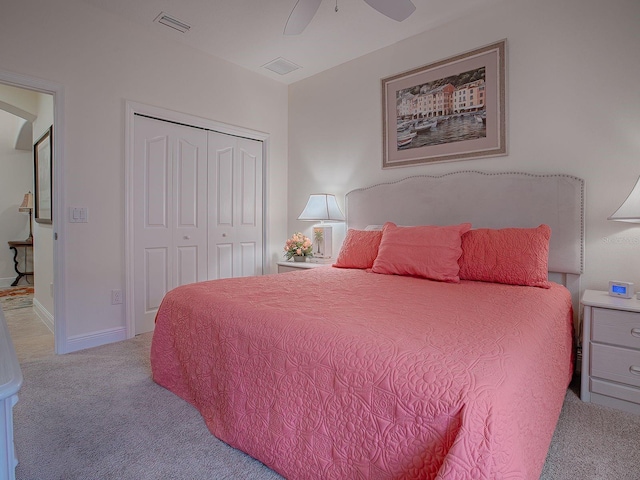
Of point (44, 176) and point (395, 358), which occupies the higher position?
point (44, 176)

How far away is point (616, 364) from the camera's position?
1823mm

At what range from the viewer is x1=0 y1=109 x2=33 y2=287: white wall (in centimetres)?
555

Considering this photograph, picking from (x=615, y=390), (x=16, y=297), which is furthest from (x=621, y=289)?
(x=16, y=297)

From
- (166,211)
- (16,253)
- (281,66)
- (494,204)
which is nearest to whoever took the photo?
(494,204)

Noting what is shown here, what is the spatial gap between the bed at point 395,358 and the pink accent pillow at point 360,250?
0.83ft

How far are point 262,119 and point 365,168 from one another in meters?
1.39

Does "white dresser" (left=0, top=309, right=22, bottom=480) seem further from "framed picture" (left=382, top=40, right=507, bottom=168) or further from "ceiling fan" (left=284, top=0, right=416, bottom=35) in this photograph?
"framed picture" (left=382, top=40, right=507, bottom=168)

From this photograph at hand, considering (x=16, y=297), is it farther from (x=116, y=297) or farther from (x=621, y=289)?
(x=621, y=289)

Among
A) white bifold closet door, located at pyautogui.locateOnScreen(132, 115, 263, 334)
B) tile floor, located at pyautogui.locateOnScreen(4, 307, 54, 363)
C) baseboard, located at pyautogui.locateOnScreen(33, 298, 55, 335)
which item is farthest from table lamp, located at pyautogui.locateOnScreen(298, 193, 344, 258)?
baseboard, located at pyautogui.locateOnScreen(33, 298, 55, 335)

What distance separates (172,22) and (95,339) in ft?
8.74

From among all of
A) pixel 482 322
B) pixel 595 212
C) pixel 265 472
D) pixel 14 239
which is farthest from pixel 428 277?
pixel 14 239

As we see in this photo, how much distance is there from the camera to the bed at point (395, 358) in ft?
2.97

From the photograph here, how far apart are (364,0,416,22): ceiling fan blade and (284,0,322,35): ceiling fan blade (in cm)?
34

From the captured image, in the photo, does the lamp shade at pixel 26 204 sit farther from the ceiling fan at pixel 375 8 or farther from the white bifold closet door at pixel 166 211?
the ceiling fan at pixel 375 8
